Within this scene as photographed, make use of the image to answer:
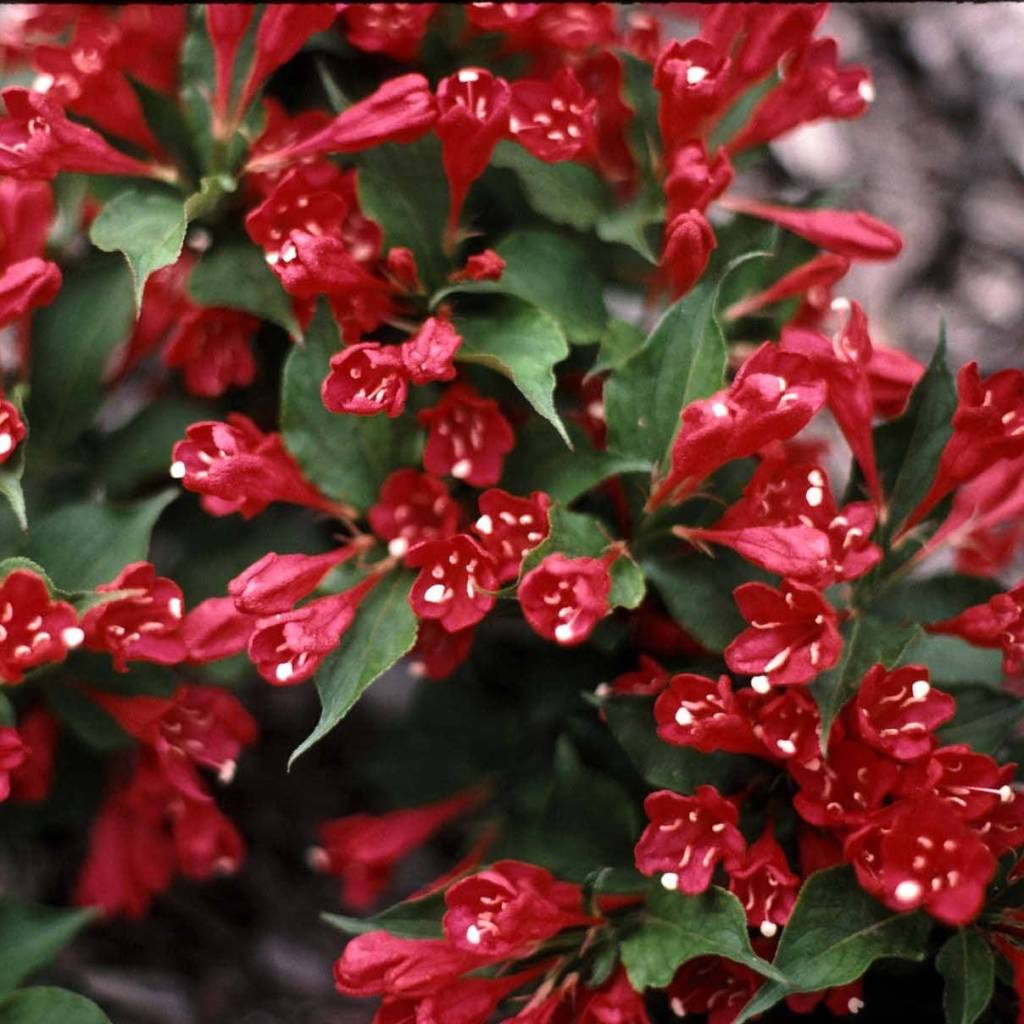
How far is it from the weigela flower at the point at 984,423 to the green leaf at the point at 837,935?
421mm

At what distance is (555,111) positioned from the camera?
1.38 metres

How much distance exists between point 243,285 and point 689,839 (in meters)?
0.75

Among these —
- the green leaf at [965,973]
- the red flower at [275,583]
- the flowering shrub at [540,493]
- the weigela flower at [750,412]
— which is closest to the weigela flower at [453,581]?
the flowering shrub at [540,493]

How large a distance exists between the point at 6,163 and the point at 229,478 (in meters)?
0.39

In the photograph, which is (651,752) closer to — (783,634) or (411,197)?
(783,634)

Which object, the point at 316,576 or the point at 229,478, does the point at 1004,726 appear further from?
the point at 229,478

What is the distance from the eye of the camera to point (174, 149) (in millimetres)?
1498

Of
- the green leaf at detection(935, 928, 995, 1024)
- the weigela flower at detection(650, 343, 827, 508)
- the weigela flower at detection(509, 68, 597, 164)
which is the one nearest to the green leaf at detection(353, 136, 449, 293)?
the weigela flower at detection(509, 68, 597, 164)

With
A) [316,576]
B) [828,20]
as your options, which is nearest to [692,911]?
[316,576]

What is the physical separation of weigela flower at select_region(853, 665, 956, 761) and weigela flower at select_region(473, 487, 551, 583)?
340 mm

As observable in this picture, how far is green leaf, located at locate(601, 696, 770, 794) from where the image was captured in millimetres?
1292

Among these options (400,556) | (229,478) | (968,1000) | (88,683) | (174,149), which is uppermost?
(174,149)

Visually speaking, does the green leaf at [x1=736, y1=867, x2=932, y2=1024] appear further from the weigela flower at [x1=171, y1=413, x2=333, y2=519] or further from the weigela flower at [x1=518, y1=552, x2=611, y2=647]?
the weigela flower at [x1=171, y1=413, x2=333, y2=519]

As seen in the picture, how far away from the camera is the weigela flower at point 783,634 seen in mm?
1167
